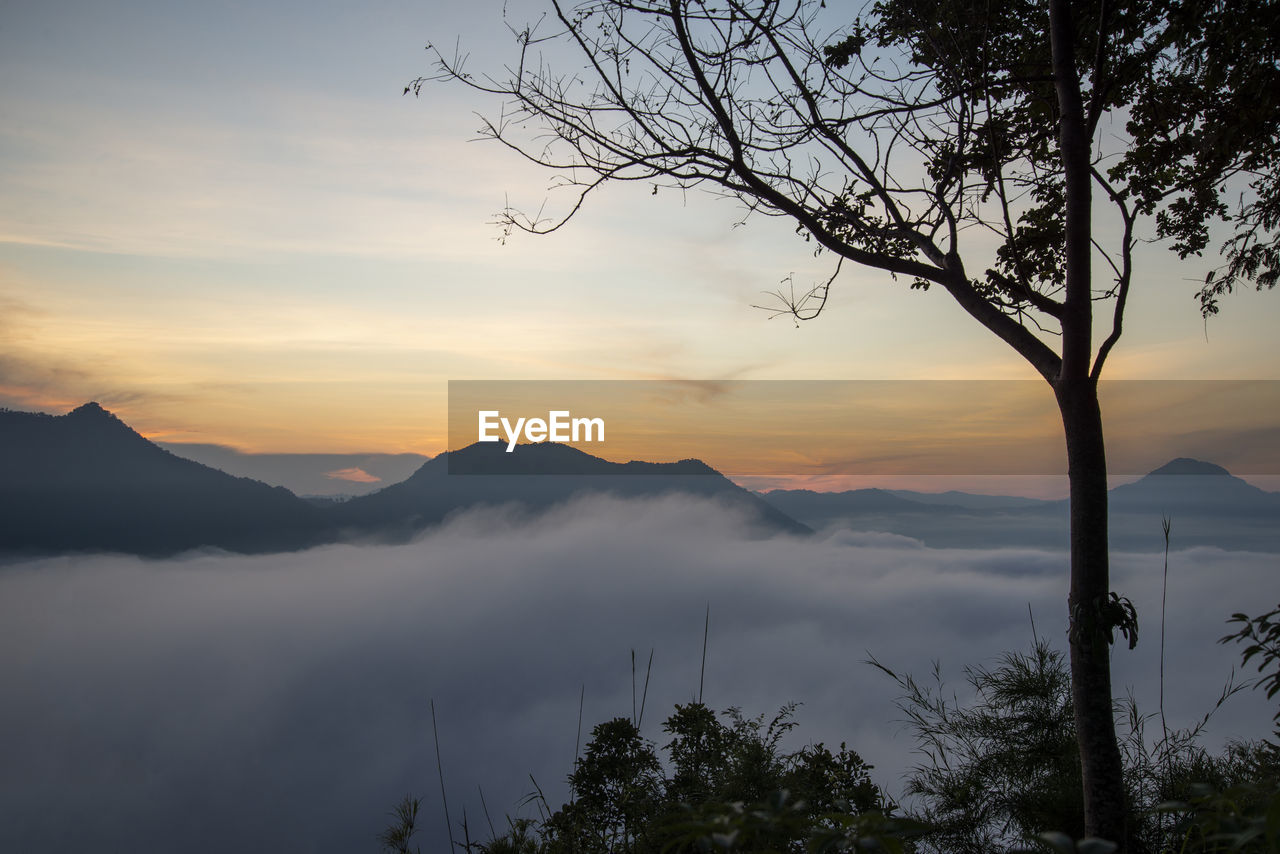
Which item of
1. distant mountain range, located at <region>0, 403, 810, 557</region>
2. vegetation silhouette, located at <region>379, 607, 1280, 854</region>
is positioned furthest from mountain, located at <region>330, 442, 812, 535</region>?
vegetation silhouette, located at <region>379, 607, 1280, 854</region>

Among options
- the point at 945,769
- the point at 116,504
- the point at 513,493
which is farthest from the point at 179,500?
the point at 945,769

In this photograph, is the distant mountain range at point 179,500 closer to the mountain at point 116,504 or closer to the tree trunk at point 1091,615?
the mountain at point 116,504

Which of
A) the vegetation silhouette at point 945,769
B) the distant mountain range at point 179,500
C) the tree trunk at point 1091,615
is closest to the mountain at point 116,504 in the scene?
the distant mountain range at point 179,500

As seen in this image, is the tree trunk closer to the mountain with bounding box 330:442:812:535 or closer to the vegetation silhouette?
the vegetation silhouette

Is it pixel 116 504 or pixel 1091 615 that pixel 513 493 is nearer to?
pixel 116 504

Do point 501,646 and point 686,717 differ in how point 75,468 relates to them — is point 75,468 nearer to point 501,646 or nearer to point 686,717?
point 501,646
